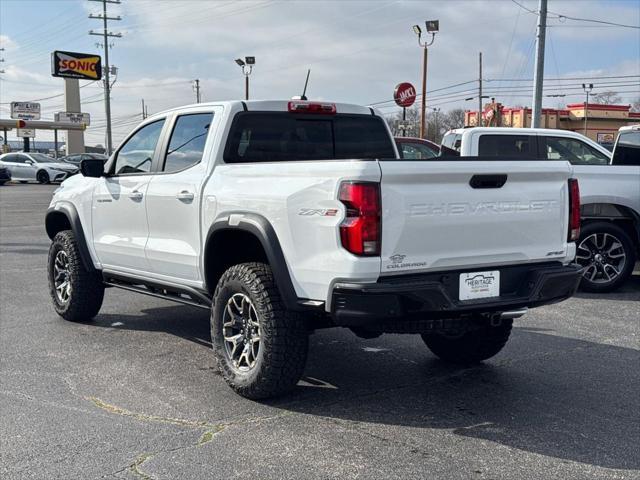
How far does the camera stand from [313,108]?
5840mm

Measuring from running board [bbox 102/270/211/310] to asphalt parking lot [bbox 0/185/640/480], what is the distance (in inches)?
19.0

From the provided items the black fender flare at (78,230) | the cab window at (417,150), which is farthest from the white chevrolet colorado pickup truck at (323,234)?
the cab window at (417,150)

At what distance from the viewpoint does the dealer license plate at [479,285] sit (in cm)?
432

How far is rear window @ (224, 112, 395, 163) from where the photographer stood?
18.1 ft

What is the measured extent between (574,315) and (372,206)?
14.6 feet

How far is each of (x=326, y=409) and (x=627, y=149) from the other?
6.05 m

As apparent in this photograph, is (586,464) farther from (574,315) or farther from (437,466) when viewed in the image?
(574,315)

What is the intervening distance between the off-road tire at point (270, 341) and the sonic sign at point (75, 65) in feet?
219

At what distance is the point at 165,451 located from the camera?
3961 millimetres

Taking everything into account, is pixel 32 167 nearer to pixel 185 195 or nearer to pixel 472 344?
pixel 185 195

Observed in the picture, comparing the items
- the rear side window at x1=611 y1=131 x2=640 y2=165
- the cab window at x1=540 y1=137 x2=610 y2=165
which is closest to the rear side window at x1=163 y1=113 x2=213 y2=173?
the cab window at x1=540 y1=137 x2=610 y2=165

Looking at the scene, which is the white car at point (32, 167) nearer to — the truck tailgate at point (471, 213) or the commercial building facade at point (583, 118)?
the commercial building facade at point (583, 118)

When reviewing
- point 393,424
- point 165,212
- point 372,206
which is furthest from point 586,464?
point 165,212

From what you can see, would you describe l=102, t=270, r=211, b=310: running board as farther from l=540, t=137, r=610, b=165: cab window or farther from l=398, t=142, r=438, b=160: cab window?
l=398, t=142, r=438, b=160: cab window
